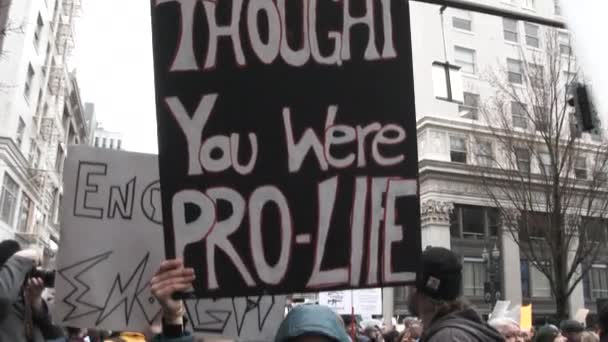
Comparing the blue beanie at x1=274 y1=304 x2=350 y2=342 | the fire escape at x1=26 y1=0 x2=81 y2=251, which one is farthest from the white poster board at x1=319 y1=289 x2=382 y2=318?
the fire escape at x1=26 y1=0 x2=81 y2=251

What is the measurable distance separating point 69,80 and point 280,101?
4426 cm

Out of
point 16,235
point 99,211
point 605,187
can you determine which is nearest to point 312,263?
point 99,211

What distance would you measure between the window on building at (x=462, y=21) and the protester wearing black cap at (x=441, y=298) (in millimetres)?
35912

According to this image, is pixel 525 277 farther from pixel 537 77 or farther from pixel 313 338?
pixel 313 338

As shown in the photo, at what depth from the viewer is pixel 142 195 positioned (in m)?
2.71

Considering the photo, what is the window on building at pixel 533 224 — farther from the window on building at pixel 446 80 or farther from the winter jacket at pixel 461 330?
the winter jacket at pixel 461 330

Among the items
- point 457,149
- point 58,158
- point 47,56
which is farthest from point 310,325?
point 58,158

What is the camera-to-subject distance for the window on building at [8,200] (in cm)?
2719

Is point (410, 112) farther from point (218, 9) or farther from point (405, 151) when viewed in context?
point (218, 9)

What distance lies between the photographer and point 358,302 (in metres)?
11.9

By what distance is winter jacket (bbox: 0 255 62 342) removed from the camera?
2971mm

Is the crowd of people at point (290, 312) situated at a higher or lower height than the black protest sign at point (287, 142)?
lower

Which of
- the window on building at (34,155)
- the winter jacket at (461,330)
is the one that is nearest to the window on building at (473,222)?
the window on building at (34,155)

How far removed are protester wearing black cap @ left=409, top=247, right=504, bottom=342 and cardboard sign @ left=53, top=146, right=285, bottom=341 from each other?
64 centimetres
